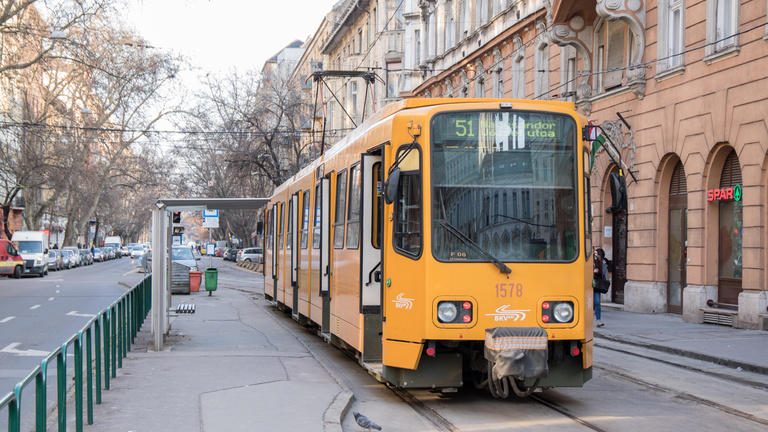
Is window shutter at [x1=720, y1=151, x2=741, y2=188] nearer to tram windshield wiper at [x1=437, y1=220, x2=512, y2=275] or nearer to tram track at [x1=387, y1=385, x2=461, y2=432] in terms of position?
tram track at [x1=387, y1=385, x2=461, y2=432]

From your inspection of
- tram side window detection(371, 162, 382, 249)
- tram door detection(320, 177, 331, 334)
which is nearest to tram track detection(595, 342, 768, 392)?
tram door detection(320, 177, 331, 334)

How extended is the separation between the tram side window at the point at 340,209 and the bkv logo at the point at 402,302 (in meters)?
3.13

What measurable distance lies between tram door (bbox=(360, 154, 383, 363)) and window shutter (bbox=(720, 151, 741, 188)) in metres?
12.6

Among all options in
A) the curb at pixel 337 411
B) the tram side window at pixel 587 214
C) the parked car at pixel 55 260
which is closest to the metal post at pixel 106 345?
the curb at pixel 337 411

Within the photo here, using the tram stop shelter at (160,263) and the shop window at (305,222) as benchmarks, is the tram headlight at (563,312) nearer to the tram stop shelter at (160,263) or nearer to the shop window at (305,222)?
the tram stop shelter at (160,263)

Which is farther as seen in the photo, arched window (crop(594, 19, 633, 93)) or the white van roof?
the white van roof

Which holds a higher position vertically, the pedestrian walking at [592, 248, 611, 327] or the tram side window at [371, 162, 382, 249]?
the tram side window at [371, 162, 382, 249]

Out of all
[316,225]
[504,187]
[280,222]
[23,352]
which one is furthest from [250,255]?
[504,187]

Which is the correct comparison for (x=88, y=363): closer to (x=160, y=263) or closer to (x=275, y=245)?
(x=160, y=263)

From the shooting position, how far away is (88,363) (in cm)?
1002

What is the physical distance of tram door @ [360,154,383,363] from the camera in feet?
39.2

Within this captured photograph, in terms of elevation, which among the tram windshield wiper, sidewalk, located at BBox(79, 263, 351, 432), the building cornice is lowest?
sidewalk, located at BBox(79, 263, 351, 432)

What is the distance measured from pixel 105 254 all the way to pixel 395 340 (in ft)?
335

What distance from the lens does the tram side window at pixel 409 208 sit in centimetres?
1051
